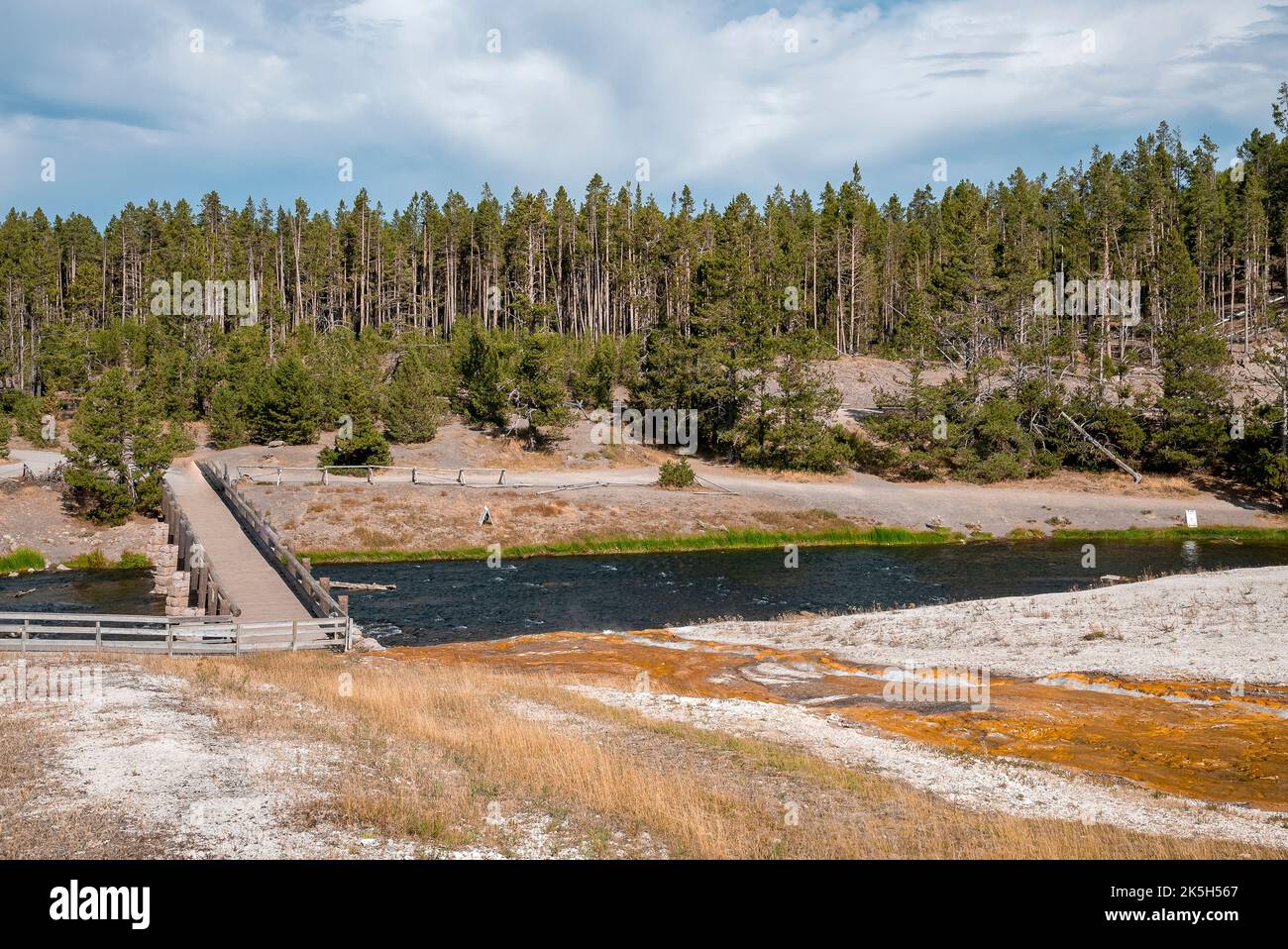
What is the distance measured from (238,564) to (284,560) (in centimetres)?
224

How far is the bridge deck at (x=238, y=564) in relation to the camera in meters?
27.6

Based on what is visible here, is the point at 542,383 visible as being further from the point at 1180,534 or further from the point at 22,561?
the point at 1180,534

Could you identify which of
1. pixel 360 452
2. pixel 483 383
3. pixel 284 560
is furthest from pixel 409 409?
pixel 284 560

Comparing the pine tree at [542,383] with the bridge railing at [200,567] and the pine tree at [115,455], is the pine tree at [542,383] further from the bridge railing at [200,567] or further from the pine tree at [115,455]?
the bridge railing at [200,567]

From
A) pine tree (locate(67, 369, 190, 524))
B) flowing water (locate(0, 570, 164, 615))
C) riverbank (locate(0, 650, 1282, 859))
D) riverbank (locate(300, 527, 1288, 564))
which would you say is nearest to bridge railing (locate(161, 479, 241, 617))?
flowing water (locate(0, 570, 164, 615))

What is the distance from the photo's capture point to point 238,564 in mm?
32938

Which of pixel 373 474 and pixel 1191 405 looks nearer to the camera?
pixel 373 474

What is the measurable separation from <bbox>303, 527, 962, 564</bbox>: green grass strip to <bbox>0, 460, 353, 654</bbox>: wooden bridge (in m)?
7.86

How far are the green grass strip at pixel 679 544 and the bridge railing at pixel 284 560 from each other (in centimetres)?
609

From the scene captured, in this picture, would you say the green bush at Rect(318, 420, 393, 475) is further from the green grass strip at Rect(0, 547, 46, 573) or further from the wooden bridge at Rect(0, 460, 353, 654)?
the green grass strip at Rect(0, 547, 46, 573)

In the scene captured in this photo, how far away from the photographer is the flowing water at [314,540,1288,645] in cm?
3641

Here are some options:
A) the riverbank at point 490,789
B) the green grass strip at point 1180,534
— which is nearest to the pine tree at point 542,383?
the green grass strip at point 1180,534
